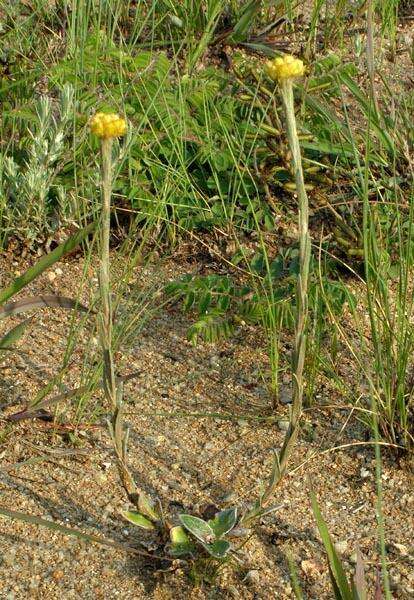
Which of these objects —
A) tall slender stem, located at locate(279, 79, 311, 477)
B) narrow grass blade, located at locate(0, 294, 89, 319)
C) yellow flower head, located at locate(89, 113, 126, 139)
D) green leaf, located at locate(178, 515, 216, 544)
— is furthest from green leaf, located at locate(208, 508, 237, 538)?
yellow flower head, located at locate(89, 113, 126, 139)

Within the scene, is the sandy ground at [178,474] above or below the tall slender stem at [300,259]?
below

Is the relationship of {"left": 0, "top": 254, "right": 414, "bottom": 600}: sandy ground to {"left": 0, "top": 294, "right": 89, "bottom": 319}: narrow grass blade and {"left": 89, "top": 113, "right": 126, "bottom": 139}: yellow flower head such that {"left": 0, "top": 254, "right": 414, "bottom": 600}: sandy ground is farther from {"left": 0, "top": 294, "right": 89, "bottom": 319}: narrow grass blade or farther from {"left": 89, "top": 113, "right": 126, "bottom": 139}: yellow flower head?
{"left": 89, "top": 113, "right": 126, "bottom": 139}: yellow flower head

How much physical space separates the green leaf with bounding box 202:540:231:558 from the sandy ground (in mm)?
106

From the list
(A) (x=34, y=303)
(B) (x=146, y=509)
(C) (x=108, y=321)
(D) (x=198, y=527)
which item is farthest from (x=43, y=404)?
(C) (x=108, y=321)

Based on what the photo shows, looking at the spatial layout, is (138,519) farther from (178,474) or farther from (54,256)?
(54,256)

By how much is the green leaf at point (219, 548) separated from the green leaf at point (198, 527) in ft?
0.06

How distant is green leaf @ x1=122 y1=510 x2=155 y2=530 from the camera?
1708 millimetres

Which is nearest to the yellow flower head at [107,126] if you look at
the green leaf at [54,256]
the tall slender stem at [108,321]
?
the tall slender stem at [108,321]

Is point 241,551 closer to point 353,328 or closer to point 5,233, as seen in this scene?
point 353,328

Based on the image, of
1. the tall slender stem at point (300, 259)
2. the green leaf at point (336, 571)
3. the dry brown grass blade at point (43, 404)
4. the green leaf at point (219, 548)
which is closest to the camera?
the tall slender stem at point (300, 259)

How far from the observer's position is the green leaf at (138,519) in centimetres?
171

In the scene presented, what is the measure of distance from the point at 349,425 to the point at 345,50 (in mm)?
1578

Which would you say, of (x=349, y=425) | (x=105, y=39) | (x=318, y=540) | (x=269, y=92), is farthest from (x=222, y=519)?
(x=105, y=39)

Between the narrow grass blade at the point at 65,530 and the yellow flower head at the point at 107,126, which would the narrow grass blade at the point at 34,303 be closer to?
the narrow grass blade at the point at 65,530
